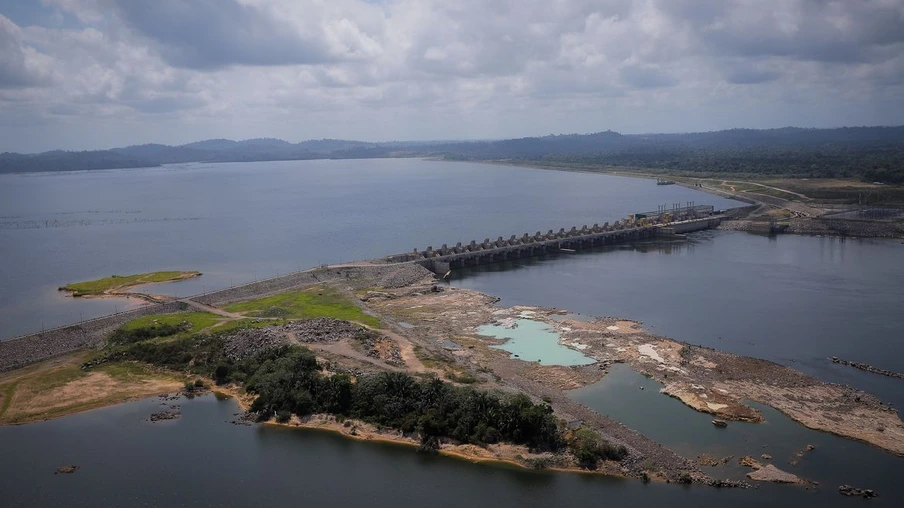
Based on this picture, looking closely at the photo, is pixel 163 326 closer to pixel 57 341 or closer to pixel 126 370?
pixel 57 341

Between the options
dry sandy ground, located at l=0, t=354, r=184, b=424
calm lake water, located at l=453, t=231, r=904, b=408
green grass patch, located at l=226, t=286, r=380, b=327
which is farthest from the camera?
green grass patch, located at l=226, t=286, r=380, b=327

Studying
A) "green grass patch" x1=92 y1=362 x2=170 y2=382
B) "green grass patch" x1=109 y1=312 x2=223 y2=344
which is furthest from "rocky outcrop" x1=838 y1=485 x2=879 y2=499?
"green grass patch" x1=109 y1=312 x2=223 y2=344

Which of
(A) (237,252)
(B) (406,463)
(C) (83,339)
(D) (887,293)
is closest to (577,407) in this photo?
(B) (406,463)

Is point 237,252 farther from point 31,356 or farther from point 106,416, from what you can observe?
point 106,416

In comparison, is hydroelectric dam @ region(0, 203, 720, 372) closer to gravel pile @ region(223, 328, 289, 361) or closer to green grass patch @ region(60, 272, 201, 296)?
gravel pile @ region(223, 328, 289, 361)

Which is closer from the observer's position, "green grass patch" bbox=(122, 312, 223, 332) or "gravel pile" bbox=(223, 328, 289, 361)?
"gravel pile" bbox=(223, 328, 289, 361)

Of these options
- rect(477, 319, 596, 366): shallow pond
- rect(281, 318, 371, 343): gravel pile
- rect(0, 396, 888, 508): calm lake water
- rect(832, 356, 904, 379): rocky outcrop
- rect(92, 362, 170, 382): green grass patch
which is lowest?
rect(0, 396, 888, 508): calm lake water
